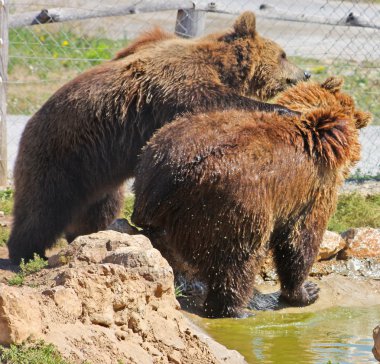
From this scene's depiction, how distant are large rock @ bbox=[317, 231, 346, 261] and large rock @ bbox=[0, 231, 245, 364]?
282cm

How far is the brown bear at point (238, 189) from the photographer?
20.6 feet

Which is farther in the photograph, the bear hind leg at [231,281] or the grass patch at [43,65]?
the grass patch at [43,65]

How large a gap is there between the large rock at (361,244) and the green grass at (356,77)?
6819 mm

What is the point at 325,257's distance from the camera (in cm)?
816

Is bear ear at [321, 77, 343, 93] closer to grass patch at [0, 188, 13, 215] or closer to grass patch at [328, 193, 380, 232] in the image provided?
grass patch at [328, 193, 380, 232]

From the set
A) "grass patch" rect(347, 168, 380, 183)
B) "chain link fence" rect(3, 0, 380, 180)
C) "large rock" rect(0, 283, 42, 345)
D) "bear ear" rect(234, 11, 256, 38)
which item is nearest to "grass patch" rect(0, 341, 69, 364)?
"large rock" rect(0, 283, 42, 345)

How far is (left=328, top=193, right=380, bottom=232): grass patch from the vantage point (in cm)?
920

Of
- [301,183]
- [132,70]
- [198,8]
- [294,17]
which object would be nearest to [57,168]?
[132,70]

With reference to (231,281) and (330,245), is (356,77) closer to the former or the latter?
(330,245)

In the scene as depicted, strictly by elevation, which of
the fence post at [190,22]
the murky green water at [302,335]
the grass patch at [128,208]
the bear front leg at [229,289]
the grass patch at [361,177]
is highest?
the fence post at [190,22]

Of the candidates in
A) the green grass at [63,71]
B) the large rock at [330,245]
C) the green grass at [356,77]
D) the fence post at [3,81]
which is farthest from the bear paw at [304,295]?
the green grass at [356,77]

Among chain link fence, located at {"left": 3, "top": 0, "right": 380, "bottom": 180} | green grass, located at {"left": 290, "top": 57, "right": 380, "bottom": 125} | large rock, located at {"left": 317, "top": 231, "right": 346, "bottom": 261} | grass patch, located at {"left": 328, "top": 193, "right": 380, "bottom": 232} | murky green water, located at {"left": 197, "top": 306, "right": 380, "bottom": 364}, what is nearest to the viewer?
murky green water, located at {"left": 197, "top": 306, "right": 380, "bottom": 364}

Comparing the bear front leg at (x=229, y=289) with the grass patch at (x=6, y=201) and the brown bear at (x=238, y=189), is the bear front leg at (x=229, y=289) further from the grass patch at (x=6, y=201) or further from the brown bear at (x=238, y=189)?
the grass patch at (x=6, y=201)

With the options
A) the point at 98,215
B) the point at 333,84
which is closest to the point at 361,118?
the point at 333,84
